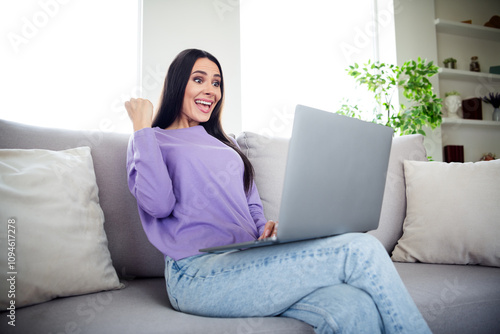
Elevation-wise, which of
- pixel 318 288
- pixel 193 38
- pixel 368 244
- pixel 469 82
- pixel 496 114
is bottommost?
pixel 318 288

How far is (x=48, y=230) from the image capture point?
39.5 inches

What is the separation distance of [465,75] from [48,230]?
3985 mm

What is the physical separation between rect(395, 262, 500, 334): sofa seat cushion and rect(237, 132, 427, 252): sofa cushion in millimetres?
→ 354

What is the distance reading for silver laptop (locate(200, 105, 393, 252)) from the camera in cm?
77

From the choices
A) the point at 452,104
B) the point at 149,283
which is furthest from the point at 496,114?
the point at 149,283

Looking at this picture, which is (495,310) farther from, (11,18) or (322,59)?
(11,18)

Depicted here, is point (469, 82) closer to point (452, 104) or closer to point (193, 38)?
point (452, 104)

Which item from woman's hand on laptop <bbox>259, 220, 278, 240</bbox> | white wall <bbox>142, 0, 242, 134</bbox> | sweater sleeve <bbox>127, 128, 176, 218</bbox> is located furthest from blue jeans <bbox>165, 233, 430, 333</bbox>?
white wall <bbox>142, 0, 242, 134</bbox>

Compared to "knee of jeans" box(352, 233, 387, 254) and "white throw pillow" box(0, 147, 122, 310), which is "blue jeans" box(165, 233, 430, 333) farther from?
"white throw pillow" box(0, 147, 122, 310)

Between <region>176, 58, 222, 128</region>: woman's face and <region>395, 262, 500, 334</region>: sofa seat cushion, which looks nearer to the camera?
<region>395, 262, 500, 334</region>: sofa seat cushion

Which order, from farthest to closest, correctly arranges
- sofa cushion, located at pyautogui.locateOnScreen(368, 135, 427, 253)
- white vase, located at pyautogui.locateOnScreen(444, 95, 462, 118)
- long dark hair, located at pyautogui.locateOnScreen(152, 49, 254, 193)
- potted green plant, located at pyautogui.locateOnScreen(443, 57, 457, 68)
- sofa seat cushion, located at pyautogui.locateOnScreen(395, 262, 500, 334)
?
potted green plant, located at pyautogui.locateOnScreen(443, 57, 457, 68) → white vase, located at pyautogui.locateOnScreen(444, 95, 462, 118) → sofa cushion, located at pyautogui.locateOnScreen(368, 135, 427, 253) → long dark hair, located at pyautogui.locateOnScreen(152, 49, 254, 193) → sofa seat cushion, located at pyautogui.locateOnScreen(395, 262, 500, 334)

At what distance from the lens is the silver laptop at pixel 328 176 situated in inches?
30.3

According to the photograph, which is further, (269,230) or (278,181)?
(278,181)

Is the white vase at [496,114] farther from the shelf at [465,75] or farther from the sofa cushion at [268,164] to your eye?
the sofa cushion at [268,164]
